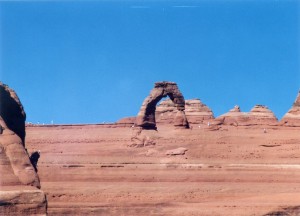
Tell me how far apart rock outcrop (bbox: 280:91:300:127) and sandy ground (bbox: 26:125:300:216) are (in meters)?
Result: 12.0

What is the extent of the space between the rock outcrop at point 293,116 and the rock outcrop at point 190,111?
9.22m

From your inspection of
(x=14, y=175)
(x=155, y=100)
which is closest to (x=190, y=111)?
(x=155, y=100)

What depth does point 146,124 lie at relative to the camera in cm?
4541

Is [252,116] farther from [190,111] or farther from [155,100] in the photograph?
[155,100]

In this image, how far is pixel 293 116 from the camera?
56781 millimetres

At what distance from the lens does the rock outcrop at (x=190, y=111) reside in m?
65.1

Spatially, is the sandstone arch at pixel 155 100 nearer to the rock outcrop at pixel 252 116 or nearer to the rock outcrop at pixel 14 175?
the rock outcrop at pixel 252 116

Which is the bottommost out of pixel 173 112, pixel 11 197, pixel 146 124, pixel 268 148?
pixel 11 197

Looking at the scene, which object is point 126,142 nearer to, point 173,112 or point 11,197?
point 173,112

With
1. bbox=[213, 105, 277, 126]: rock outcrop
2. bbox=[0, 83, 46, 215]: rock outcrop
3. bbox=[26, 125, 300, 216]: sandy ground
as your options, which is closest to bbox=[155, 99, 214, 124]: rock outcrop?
bbox=[213, 105, 277, 126]: rock outcrop

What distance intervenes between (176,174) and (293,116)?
21.9 meters

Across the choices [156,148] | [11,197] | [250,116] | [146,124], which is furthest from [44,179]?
[250,116]

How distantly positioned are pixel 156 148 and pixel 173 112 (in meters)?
23.4

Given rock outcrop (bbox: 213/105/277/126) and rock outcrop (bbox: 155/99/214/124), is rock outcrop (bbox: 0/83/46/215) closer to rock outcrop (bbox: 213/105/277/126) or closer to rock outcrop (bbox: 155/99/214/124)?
rock outcrop (bbox: 155/99/214/124)
